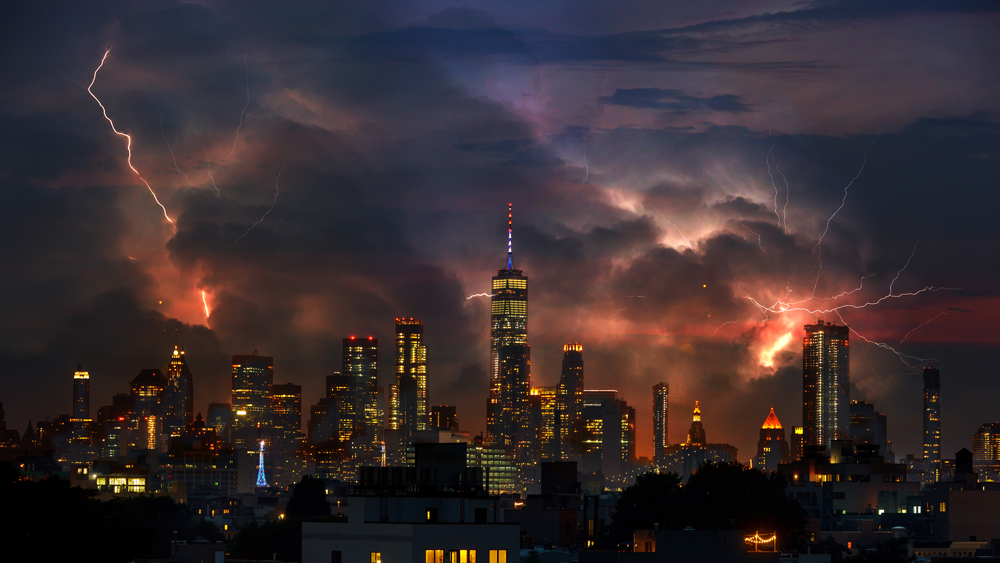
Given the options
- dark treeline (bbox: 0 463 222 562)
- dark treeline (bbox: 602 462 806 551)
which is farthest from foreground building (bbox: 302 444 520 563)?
dark treeline (bbox: 602 462 806 551)

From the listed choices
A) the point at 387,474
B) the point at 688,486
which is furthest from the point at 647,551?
the point at 688,486

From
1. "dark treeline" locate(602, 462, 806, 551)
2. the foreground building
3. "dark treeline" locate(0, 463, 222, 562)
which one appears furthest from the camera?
"dark treeline" locate(602, 462, 806, 551)

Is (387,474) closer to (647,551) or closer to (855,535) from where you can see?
(647,551)

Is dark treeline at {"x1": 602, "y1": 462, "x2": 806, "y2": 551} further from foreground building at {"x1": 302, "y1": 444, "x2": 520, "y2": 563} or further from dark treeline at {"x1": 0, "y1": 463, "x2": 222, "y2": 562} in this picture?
dark treeline at {"x1": 0, "y1": 463, "x2": 222, "y2": 562}

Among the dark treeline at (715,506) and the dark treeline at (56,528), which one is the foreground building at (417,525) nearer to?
the dark treeline at (56,528)

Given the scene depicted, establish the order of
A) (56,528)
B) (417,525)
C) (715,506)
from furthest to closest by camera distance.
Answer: (715,506)
(417,525)
(56,528)

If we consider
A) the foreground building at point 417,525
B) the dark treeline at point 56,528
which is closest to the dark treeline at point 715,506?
the foreground building at point 417,525

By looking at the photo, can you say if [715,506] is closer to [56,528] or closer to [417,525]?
[417,525]

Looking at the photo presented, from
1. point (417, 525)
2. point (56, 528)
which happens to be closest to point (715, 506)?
point (417, 525)

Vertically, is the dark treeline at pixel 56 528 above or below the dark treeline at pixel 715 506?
above

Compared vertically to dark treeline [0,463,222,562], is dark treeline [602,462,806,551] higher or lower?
lower

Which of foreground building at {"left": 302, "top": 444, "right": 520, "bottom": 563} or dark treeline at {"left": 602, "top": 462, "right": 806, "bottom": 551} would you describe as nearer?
foreground building at {"left": 302, "top": 444, "right": 520, "bottom": 563}
